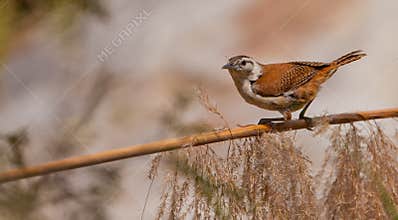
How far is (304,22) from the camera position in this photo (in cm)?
212

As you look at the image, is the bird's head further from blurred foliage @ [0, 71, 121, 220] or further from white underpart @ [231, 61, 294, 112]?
blurred foliage @ [0, 71, 121, 220]

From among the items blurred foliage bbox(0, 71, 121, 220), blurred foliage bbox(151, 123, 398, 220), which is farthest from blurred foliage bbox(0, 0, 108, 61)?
blurred foliage bbox(151, 123, 398, 220)

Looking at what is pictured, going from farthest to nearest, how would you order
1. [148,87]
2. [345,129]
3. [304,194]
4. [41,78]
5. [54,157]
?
[148,87]
[41,78]
[54,157]
[345,129]
[304,194]

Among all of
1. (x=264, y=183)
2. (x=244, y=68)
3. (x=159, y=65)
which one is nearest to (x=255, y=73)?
(x=244, y=68)

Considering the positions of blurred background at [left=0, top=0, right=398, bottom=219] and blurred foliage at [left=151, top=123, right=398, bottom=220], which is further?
blurred background at [left=0, top=0, right=398, bottom=219]

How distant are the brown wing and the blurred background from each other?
196 mm

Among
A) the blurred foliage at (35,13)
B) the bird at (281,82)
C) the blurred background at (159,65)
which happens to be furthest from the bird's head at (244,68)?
the blurred foliage at (35,13)

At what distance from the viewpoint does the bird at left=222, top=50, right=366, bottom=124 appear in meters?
1.31

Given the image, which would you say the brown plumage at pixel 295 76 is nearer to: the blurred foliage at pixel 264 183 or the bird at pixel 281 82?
the bird at pixel 281 82

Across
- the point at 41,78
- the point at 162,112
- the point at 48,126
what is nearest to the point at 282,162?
the point at 48,126

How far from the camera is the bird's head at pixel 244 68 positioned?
132 centimetres

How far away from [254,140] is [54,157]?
0.41 metres

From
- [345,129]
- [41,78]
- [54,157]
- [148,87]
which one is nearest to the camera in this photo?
[345,129]

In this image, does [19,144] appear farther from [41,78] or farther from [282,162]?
[41,78]
